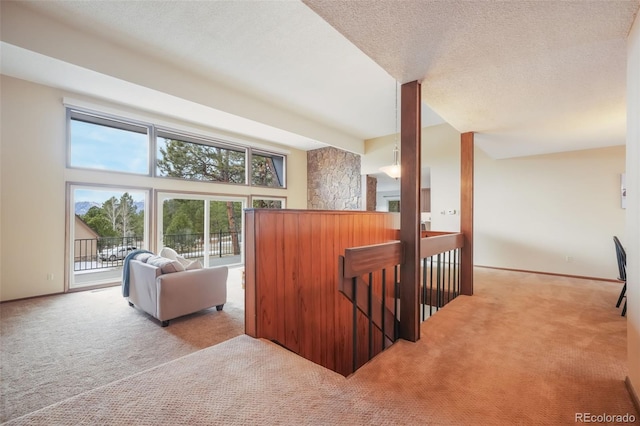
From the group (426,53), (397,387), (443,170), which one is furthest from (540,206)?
(397,387)

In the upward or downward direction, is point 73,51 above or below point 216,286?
above

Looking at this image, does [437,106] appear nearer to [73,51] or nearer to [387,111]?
[387,111]

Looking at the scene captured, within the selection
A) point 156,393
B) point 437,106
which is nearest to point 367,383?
point 156,393

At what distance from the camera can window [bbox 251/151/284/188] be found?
295 inches

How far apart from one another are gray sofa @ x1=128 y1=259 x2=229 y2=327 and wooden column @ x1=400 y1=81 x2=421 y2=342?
101 inches

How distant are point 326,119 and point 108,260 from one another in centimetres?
532

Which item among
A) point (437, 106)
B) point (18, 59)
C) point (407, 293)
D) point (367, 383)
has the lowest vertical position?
point (367, 383)

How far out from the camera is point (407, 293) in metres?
2.37

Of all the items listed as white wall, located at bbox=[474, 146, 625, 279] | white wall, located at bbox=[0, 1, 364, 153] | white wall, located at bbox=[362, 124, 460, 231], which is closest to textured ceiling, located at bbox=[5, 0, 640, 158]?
white wall, located at bbox=[0, 1, 364, 153]

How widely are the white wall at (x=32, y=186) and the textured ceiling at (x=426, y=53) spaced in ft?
6.31

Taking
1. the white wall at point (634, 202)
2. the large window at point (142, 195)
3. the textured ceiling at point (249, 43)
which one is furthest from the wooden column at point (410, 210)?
the large window at point (142, 195)

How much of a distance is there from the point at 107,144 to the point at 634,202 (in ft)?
22.2

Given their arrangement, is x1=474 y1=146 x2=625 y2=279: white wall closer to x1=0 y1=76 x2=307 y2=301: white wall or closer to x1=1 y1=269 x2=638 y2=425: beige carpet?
x1=1 y1=269 x2=638 y2=425: beige carpet

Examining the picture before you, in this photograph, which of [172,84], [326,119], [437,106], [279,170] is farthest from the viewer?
[279,170]
